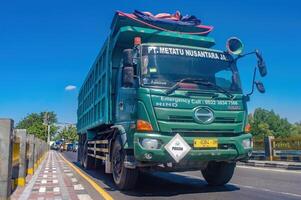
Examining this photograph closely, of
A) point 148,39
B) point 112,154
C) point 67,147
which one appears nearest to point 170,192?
point 112,154

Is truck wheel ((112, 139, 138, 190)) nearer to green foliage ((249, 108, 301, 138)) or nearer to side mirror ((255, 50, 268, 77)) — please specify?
side mirror ((255, 50, 268, 77))

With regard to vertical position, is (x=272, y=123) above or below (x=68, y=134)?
above

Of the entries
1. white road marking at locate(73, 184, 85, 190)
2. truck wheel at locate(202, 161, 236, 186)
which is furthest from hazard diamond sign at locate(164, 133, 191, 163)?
white road marking at locate(73, 184, 85, 190)

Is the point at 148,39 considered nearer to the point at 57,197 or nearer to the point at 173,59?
the point at 173,59

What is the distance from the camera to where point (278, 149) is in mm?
19234

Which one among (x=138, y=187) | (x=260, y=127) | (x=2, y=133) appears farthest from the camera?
(x=260, y=127)

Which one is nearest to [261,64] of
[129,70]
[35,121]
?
[129,70]

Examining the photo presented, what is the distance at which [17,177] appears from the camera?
881 centimetres

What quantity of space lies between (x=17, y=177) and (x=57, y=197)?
Result: 2.25 meters

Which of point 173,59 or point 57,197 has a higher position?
point 173,59

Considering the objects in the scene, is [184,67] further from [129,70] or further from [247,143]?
[247,143]

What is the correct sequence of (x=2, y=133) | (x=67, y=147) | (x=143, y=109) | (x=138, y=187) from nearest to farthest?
(x=2, y=133) < (x=143, y=109) < (x=138, y=187) < (x=67, y=147)

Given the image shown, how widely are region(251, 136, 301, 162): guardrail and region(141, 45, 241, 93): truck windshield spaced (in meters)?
11.7

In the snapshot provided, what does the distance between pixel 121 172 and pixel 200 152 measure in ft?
6.06
